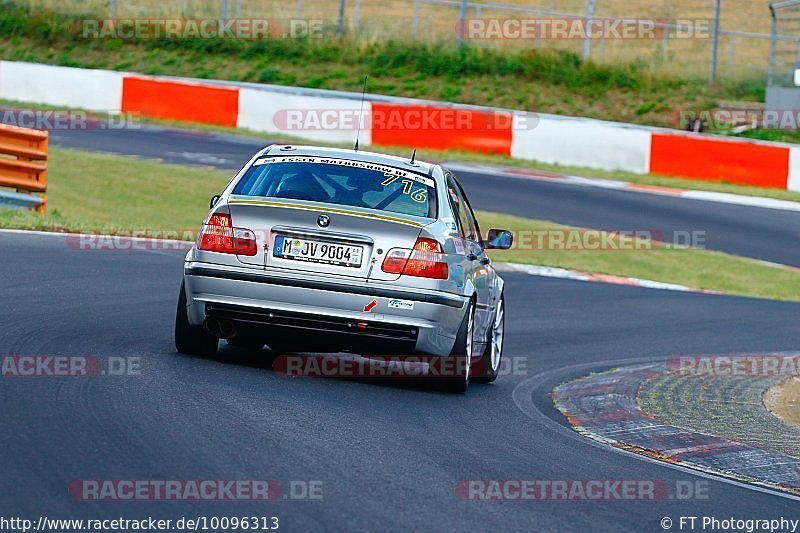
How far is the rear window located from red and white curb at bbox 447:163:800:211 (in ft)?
56.7

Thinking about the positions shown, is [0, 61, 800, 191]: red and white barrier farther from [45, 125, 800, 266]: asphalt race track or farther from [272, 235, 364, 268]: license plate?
[272, 235, 364, 268]: license plate

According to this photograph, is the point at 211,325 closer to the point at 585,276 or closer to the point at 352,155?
the point at 352,155

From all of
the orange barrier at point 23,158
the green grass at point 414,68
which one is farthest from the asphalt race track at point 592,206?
the green grass at point 414,68

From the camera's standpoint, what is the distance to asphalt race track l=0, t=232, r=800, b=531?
17.8 feet

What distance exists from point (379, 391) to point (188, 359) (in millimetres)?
1221

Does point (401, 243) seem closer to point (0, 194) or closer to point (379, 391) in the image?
point (379, 391)

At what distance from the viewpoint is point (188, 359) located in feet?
28.8

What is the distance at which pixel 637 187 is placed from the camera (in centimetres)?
2659

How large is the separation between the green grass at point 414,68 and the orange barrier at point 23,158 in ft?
63.4

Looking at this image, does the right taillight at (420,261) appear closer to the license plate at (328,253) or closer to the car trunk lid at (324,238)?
the car trunk lid at (324,238)

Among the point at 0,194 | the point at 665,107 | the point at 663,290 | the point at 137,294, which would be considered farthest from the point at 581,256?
the point at 665,107

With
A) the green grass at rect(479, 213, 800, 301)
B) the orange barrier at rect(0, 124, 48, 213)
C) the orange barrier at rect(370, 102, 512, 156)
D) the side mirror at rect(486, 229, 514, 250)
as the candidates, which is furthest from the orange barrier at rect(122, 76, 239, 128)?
the side mirror at rect(486, 229, 514, 250)

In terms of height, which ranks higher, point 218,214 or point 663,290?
point 218,214

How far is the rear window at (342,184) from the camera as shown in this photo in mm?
8742
